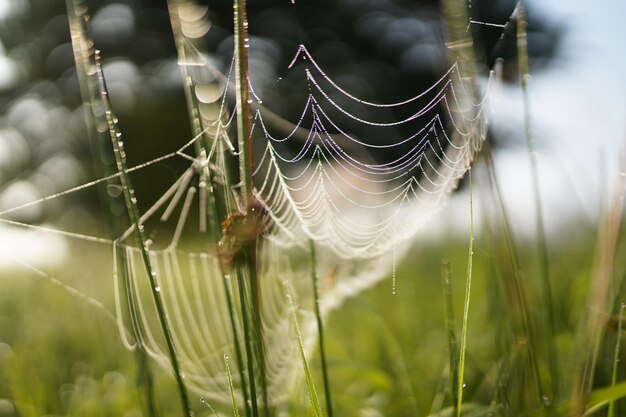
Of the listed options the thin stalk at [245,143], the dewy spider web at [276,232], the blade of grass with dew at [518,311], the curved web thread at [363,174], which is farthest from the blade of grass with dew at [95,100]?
the blade of grass with dew at [518,311]

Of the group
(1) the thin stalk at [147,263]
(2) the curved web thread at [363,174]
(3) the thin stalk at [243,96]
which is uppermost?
(3) the thin stalk at [243,96]

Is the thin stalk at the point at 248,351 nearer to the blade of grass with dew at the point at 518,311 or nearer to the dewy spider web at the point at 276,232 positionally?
the dewy spider web at the point at 276,232

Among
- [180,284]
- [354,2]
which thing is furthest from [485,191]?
[354,2]

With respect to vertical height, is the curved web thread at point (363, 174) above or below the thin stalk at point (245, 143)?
below

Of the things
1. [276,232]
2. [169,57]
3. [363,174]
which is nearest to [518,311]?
[276,232]

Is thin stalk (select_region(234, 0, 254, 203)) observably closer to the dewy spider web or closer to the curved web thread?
the dewy spider web

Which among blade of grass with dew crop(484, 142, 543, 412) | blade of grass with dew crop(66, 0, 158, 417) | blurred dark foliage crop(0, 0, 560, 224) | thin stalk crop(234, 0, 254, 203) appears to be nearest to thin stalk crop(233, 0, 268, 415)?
thin stalk crop(234, 0, 254, 203)

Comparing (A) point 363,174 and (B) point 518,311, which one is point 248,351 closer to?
A: (B) point 518,311
